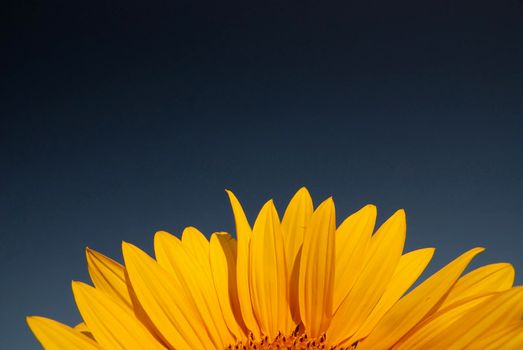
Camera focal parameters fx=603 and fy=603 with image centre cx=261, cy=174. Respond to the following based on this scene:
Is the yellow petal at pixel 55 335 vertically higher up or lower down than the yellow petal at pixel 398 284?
higher up

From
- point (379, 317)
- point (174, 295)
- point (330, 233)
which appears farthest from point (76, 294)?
point (379, 317)

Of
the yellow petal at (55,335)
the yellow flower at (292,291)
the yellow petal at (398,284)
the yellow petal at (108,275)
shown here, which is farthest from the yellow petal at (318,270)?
the yellow petal at (55,335)

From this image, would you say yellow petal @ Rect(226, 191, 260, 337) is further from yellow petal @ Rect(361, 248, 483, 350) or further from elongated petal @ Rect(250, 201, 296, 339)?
yellow petal @ Rect(361, 248, 483, 350)

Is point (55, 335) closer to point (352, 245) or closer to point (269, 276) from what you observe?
point (269, 276)

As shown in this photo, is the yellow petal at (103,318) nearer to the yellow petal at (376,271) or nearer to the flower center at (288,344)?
the flower center at (288,344)

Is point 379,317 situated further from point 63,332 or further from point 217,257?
point 63,332

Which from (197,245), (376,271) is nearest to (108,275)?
(197,245)

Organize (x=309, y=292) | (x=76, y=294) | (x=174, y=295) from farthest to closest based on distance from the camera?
(x=309, y=292), (x=174, y=295), (x=76, y=294)
